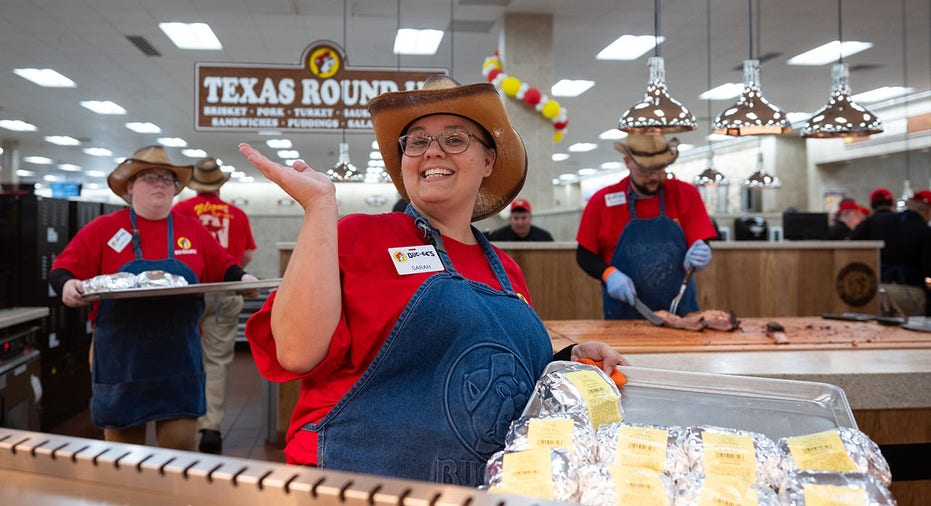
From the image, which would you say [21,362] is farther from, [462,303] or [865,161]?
[865,161]

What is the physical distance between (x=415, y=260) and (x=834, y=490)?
0.79 metres

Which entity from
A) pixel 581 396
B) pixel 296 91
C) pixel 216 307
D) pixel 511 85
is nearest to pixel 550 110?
pixel 511 85

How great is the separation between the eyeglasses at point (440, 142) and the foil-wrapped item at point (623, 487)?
77cm

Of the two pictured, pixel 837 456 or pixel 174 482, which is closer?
pixel 174 482

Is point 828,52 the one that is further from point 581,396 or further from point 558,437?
point 558,437

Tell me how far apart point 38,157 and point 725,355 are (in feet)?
74.3

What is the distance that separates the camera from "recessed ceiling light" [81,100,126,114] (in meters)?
12.9

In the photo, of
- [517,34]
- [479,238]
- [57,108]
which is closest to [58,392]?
[479,238]

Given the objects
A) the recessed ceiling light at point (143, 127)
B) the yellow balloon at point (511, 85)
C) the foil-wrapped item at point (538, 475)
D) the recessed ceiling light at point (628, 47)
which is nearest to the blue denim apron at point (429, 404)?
the foil-wrapped item at point (538, 475)

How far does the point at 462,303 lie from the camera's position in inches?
50.7

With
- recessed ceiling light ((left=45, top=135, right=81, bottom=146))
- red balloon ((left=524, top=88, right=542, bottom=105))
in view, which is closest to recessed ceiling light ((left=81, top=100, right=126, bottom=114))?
recessed ceiling light ((left=45, top=135, right=81, bottom=146))

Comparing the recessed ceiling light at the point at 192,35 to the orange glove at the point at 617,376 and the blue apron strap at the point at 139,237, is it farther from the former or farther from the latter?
the orange glove at the point at 617,376

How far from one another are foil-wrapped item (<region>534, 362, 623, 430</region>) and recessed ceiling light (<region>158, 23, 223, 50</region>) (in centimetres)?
850

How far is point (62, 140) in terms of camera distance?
17.1 meters
